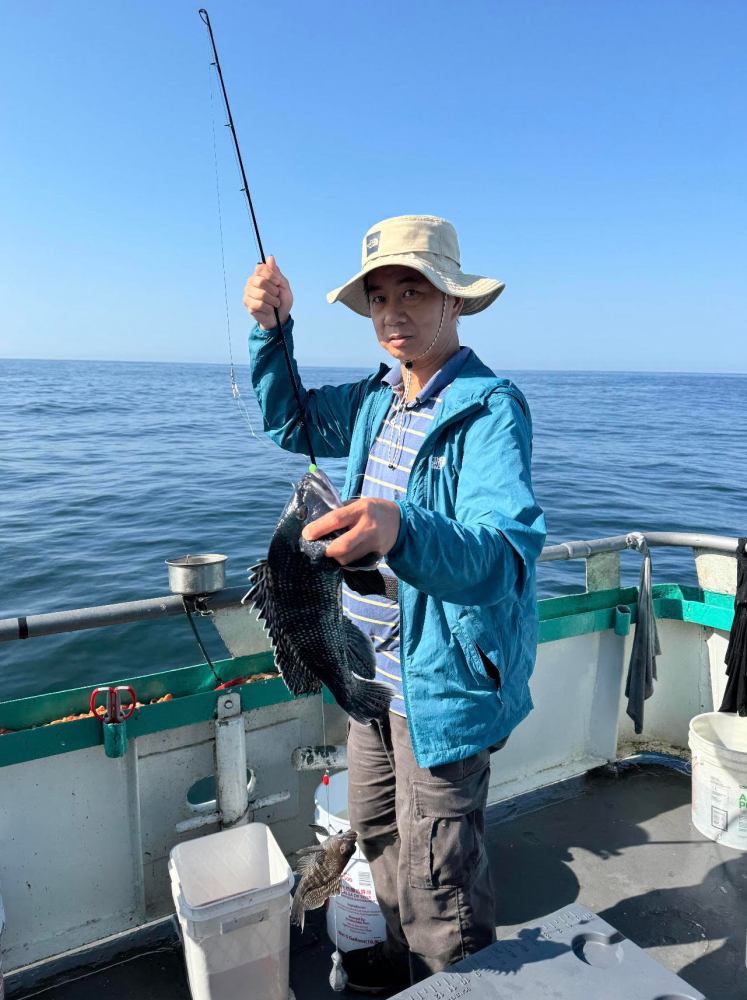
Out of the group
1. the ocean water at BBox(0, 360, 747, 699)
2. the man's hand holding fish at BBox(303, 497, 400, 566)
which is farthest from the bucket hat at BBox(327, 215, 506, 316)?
the man's hand holding fish at BBox(303, 497, 400, 566)

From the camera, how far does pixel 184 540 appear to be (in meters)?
12.6

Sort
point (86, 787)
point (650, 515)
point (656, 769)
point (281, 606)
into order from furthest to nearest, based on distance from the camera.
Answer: point (650, 515) → point (656, 769) → point (86, 787) → point (281, 606)

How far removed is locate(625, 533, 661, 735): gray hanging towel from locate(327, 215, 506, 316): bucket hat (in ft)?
8.93

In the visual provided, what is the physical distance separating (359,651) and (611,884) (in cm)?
258

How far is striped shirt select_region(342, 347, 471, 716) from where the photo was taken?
2453 millimetres

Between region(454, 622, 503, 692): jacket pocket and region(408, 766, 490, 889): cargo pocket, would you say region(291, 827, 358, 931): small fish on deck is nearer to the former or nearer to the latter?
region(408, 766, 490, 889): cargo pocket

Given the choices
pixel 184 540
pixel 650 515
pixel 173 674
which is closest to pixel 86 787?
pixel 173 674

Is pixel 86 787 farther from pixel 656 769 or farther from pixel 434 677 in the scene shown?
pixel 656 769

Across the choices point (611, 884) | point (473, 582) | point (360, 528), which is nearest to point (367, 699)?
point (473, 582)

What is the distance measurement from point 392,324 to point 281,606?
107cm

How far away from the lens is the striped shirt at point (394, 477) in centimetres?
245

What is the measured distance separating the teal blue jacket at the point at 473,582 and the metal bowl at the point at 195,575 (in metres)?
1.21

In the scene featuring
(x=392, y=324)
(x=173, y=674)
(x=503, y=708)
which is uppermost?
(x=392, y=324)

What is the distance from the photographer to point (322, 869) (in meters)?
2.85
